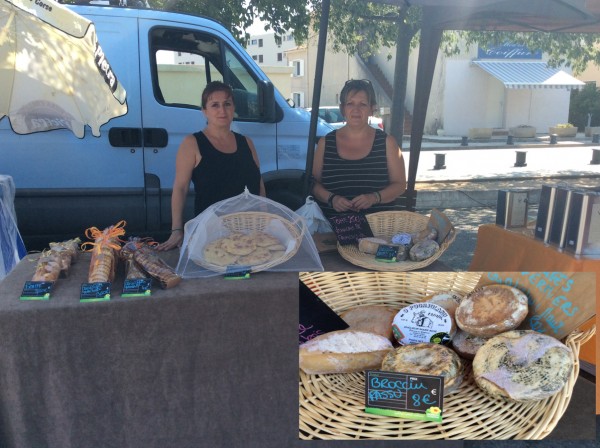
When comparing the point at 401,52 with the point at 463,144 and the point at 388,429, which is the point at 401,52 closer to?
the point at 388,429

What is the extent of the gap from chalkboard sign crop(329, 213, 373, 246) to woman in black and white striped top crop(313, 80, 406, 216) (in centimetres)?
45

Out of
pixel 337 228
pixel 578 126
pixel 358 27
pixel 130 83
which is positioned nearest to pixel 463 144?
pixel 578 126

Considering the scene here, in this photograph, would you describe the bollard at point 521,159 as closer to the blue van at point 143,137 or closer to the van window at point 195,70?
the blue van at point 143,137

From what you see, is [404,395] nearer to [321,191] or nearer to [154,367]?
[154,367]

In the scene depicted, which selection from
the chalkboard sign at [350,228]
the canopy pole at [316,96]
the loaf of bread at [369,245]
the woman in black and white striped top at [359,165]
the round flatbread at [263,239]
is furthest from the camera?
the canopy pole at [316,96]

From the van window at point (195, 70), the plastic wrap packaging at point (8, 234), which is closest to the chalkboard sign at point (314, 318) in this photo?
the plastic wrap packaging at point (8, 234)

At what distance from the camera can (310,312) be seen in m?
1.95

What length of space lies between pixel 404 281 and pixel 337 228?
0.53 metres

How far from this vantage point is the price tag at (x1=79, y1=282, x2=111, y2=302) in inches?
68.9

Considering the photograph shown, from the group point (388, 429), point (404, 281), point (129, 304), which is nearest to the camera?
point (388, 429)

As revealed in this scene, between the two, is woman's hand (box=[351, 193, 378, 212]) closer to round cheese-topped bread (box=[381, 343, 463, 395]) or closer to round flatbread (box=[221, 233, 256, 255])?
round flatbread (box=[221, 233, 256, 255])

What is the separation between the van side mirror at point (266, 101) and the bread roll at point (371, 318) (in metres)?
2.64

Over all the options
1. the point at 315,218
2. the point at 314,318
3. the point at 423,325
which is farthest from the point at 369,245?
the point at 423,325

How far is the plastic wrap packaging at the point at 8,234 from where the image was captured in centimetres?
302
